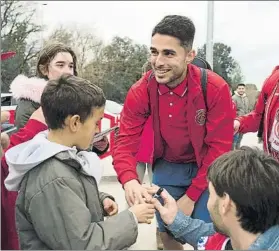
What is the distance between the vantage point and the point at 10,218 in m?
1.43

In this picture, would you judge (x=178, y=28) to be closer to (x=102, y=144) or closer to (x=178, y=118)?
(x=178, y=118)

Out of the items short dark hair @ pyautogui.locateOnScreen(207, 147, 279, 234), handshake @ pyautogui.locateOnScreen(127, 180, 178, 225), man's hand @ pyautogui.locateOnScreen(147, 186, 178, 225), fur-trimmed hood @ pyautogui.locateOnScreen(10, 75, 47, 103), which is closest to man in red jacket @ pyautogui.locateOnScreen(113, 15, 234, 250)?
handshake @ pyautogui.locateOnScreen(127, 180, 178, 225)

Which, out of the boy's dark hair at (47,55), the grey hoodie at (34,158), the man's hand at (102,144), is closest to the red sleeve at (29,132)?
the grey hoodie at (34,158)

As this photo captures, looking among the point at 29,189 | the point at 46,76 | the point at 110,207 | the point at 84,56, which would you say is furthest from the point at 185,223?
the point at 84,56

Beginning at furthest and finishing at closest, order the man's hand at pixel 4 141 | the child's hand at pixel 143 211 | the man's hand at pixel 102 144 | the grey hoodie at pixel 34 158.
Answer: the man's hand at pixel 102 144 → the man's hand at pixel 4 141 → the child's hand at pixel 143 211 → the grey hoodie at pixel 34 158

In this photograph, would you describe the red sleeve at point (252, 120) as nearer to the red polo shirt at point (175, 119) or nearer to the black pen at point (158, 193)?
the red polo shirt at point (175, 119)

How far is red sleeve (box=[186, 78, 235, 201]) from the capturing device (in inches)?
71.4

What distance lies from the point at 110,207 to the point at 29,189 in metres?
0.36

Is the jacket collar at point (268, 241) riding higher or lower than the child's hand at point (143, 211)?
higher

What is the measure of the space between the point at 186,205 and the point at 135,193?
0.39 meters

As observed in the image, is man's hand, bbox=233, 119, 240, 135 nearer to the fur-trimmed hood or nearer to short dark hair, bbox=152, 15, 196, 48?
short dark hair, bbox=152, 15, 196, 48

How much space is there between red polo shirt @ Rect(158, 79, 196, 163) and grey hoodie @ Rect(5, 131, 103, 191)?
0.60 metres

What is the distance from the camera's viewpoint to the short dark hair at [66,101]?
1.29 m

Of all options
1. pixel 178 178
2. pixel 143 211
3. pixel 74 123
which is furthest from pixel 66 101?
pixel 178 178
